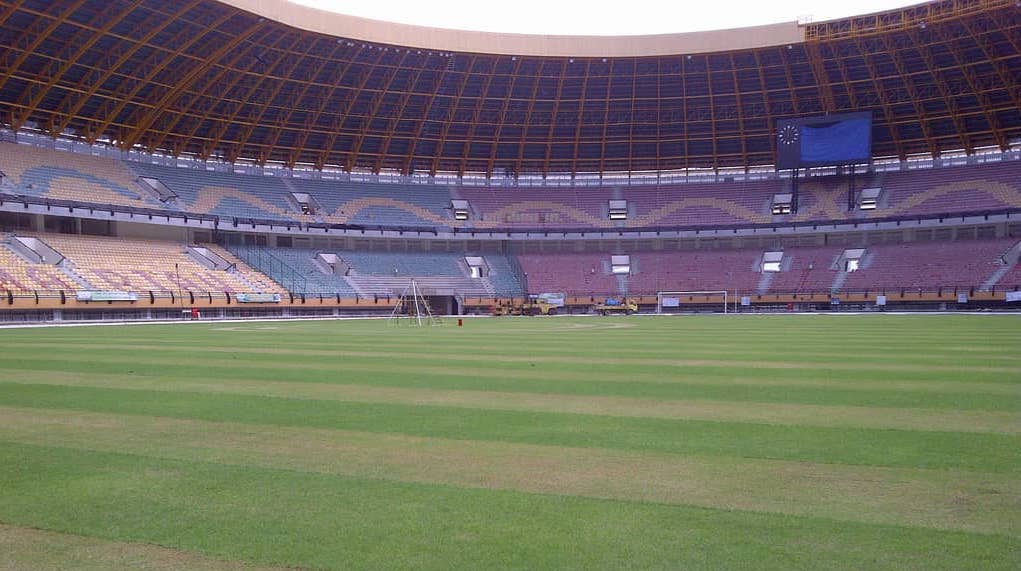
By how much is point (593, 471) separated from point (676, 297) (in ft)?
217

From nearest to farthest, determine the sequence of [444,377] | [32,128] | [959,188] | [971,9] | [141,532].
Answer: [141,532], [444,377], [971,9], [32,128], [959,188]

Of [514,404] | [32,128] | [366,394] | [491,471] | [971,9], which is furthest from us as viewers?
[32,128]

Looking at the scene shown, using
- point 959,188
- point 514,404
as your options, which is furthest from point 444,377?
point 959,188

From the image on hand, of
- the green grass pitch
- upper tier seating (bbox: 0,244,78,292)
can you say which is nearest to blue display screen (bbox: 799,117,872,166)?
the green grass pitch

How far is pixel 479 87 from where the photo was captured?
2623 inches

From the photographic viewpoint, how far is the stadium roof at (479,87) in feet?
169

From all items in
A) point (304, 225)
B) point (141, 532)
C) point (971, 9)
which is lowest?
point (141, 532)

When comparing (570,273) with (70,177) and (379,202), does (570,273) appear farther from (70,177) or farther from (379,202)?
(70,177)

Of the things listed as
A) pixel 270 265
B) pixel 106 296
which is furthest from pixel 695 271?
pixel 106 296

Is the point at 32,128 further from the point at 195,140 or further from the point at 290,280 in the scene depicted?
the point at 290,280

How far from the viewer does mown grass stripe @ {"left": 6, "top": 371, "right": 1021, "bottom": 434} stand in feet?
31.4

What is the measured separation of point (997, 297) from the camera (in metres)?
59.6

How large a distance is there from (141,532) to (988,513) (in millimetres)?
6367

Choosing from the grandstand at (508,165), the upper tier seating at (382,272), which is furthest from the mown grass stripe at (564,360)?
the upper tier seating at (382,272)
